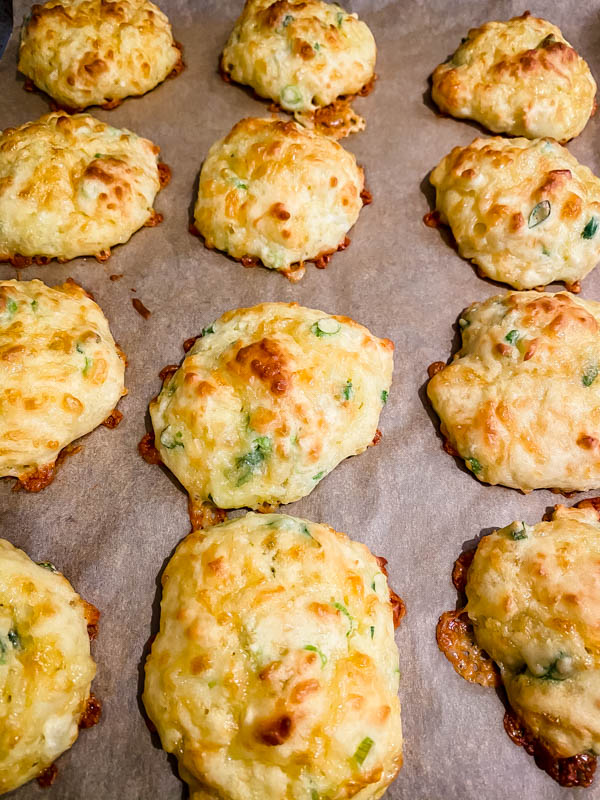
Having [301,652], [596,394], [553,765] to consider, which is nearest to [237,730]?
[301,652]

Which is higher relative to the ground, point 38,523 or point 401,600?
point 401,600

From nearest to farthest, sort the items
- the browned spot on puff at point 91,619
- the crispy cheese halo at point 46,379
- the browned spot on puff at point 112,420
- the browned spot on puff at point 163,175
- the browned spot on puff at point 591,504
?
the browned spot on puff at point 91,619, the crispy cheese halo at point 46,379, the browned spot on puff at point 591,504, the browned spot on puff at point 112,420, the browned spot on puff at point 163,175

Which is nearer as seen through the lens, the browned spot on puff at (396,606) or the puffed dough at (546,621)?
the puffed dough at (546,621)

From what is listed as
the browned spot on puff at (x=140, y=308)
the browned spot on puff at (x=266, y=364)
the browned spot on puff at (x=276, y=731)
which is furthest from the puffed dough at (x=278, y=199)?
the browned spot on puff at (x=276, y=731)

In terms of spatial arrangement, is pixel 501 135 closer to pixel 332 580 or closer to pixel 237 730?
pixel 332 580

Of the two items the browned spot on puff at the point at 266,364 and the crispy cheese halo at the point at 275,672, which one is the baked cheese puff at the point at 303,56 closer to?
the browned spot on puff at the point at 266,364

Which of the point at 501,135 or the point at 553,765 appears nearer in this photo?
the point at 553,765

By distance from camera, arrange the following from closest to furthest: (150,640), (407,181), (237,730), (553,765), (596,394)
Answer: (237,730) → (553,765) → (150,640) → (596,394) → (407,181)
